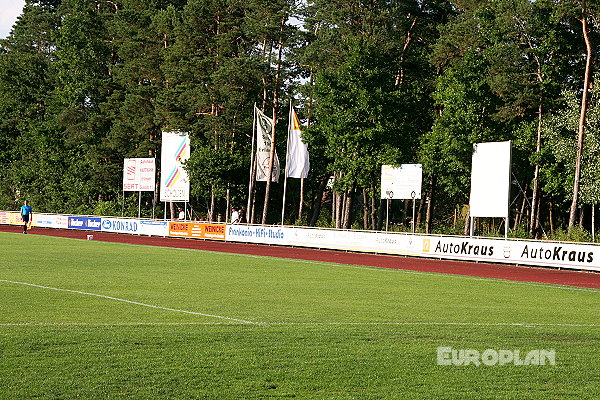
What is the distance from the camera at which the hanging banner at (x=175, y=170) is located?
5831cm

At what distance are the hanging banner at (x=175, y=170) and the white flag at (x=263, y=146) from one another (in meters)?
4.80

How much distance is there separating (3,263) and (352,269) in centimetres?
1177

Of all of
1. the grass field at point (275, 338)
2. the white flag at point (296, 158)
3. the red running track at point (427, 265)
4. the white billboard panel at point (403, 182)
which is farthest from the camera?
the white flag at point (296, 158)

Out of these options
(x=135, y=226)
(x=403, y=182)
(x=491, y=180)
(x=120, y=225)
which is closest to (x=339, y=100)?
(x=403, y=182)

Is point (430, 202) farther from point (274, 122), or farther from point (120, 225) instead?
point (120, 225)

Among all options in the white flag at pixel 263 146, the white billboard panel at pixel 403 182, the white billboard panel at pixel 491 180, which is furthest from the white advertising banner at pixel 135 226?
the white billboard panel at pixel 491 180

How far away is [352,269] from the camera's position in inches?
1216

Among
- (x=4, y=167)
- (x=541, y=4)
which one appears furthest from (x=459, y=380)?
(x=4, y=167)

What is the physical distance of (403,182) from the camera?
43531mm

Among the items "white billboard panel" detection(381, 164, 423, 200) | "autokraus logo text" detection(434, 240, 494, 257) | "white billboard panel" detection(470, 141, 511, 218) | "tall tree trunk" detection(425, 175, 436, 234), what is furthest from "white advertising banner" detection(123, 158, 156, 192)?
"white billboard panel" detection(470, 141, 511, 218)

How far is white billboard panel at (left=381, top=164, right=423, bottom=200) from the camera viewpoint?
4294 centimetres

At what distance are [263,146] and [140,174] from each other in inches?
379

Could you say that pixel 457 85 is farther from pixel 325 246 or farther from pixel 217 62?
pixel 217 62

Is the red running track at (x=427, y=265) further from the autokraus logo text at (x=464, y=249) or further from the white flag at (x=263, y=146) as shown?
the white flag at (x=263, y=146)
